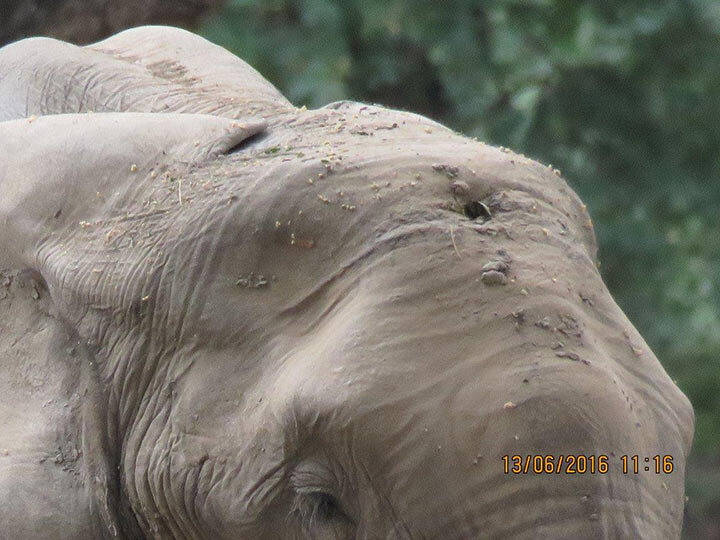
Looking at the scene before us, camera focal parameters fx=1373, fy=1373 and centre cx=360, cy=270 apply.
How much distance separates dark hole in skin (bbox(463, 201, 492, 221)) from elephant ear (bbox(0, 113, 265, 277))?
242mm

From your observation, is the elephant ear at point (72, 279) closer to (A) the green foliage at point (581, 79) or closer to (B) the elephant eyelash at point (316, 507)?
(B) the elephant eyelash at point (316, 507)

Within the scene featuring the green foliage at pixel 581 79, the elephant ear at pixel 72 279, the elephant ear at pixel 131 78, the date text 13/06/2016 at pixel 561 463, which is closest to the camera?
the date text 13/06/2016 at pixel 561 463

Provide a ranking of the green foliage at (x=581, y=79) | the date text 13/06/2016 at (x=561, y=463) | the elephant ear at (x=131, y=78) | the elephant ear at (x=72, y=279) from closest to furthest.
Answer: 1. the date text 13/06/2016 at (x=561, y=463)
2. the elephant ear at (x=72, y=279)
3. the elephant ear at (x=131, y=78)
4. the green foliage at (x=581, y=79)

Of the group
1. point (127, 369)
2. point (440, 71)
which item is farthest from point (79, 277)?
point (440, 71)

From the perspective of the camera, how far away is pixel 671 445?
3.55 ft

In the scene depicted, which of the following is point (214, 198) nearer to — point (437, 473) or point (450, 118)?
point (437, 473)

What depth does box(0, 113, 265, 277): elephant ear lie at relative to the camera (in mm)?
1230

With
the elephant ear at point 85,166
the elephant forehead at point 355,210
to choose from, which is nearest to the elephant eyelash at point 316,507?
the elephant forehead at point 355,210

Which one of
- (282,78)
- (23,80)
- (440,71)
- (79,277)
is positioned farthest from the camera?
(440,71)

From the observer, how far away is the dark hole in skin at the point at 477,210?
3.57 ft

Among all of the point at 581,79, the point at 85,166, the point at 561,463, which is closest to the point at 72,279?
the point at 85,166

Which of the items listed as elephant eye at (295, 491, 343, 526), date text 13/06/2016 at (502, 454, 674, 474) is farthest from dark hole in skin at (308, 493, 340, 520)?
date text 13/06/2016 at (502, 454, 674, 474)

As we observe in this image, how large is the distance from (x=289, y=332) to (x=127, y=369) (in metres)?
0.18

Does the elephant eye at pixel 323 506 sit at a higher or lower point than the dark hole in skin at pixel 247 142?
lower
